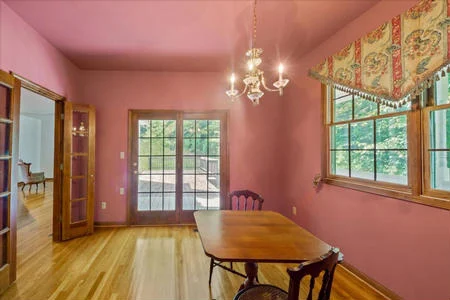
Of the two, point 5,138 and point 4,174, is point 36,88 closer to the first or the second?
point 5,138

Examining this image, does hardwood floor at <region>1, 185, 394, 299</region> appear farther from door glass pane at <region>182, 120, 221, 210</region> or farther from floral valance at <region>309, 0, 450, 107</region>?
floral valance at <region>309, 0, 450, 107</region>

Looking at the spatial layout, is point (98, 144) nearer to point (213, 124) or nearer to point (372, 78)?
point (213, 124)

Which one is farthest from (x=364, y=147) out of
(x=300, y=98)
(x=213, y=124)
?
(x=213, y=124)

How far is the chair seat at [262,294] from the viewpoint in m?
1.49

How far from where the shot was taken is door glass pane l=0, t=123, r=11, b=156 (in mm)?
2287

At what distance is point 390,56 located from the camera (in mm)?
2047

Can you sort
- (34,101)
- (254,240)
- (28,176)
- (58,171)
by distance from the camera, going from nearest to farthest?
1. (254,240)
2. (58,171)
3. (34,101)
4. (28,176)

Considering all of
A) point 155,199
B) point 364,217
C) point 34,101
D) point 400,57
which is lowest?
point 155,199

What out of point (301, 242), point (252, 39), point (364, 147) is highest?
point (252, 39)

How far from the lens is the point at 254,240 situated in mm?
1635

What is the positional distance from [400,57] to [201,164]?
3125mm

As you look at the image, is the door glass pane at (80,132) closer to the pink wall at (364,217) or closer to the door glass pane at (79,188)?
the door glass pane at (79,188)

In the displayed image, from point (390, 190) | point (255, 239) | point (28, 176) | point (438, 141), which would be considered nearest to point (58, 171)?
point (255, 239)

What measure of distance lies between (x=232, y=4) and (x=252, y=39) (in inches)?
28.4
